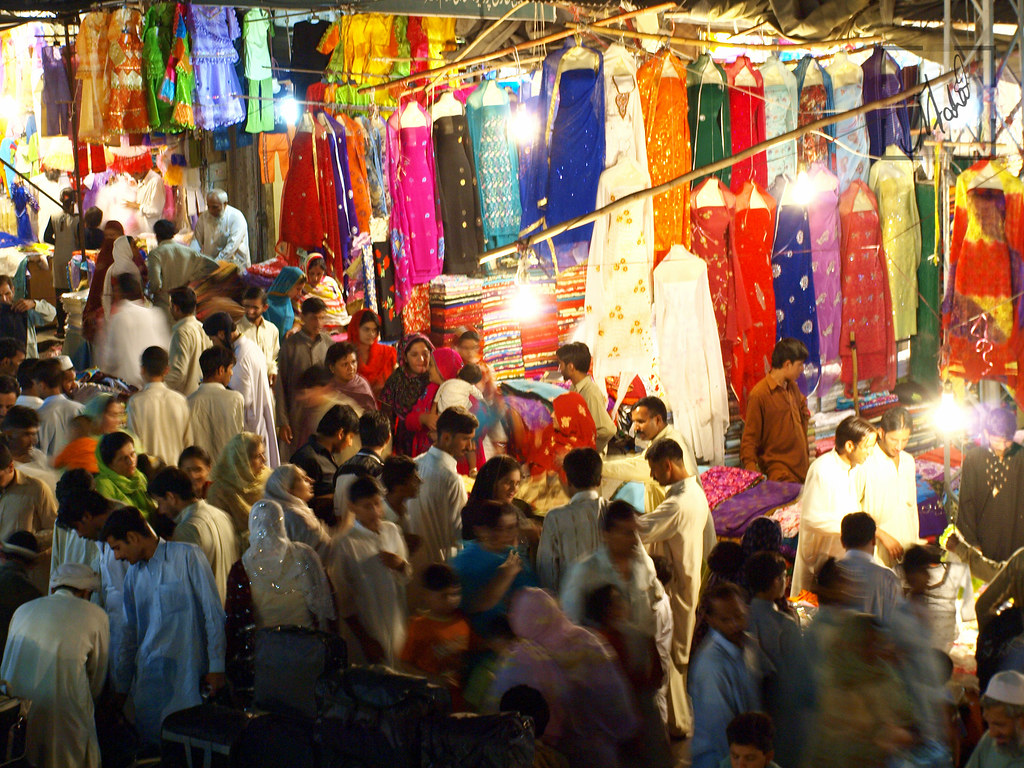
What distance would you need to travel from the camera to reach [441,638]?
14.0 feet

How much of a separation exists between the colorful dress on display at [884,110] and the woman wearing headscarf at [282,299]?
3982 millimetres

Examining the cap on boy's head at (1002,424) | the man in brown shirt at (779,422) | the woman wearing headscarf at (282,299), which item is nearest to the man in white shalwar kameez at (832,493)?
the cap on boy's head at (1002,424)

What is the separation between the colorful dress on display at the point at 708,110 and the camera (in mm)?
7828

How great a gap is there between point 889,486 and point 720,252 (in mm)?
2235

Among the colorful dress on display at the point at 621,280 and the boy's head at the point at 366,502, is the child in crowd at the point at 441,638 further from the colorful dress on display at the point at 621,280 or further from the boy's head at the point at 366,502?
the colorful dress on display at the point at 621,280

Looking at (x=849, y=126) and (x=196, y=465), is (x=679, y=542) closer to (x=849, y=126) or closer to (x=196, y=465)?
(x=196, y=465)

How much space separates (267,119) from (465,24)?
6.78 feet

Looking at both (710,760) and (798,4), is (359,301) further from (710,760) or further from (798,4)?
(710,760)

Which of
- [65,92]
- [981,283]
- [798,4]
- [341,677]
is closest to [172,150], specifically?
[65,92]

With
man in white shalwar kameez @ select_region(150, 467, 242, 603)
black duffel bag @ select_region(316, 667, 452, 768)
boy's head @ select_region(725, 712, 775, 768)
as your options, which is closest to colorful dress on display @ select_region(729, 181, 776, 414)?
man in white shalwar kameez @ select_region(150, 467, 242, 603)

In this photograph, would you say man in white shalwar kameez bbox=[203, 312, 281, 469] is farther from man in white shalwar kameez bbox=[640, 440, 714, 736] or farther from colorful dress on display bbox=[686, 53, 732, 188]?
colorful dress on display bbox=[686, 53, 732, 188]

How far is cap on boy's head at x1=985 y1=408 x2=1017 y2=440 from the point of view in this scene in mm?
6379

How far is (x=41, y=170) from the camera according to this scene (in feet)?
47.8

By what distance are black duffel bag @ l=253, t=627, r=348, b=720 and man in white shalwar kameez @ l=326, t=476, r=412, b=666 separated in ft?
1.37
